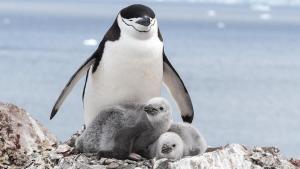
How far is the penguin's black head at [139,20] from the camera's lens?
24.7 ft

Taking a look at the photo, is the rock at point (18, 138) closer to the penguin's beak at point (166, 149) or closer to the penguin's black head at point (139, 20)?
the penguin's black head at point (139, 20)

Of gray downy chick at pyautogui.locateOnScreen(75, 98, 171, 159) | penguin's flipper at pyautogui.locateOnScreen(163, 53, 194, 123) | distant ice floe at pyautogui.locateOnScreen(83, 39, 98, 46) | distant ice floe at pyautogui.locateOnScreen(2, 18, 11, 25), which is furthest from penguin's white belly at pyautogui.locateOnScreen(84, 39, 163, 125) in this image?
distant ice floe at pyautogui.locateOnScreen(2, 18, 11, 25)

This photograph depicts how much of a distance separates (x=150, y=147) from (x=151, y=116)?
274mm

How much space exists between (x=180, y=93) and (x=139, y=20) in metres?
1.15

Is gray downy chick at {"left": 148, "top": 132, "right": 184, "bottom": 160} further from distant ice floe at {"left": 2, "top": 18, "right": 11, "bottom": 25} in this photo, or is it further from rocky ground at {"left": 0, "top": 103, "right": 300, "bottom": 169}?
distant ice floe at {"left": 2, "top": 18, "right": 11, "bottom": 25}

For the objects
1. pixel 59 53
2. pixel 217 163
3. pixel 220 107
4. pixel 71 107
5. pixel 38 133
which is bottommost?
pixel 59 53

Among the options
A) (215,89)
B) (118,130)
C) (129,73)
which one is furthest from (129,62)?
(215,89)

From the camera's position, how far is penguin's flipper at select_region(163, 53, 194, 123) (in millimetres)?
8375

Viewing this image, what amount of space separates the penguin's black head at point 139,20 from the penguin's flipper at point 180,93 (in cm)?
82

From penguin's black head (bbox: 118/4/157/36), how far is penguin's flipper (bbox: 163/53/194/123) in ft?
2.70

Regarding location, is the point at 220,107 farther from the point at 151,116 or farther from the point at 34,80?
the point at 151,116

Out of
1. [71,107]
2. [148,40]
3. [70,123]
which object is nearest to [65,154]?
[148,40]

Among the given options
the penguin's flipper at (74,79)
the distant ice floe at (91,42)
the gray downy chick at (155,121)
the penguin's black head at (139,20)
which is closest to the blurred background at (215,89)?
the distant ice floe at (91,42)

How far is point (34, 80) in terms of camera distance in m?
41.2
